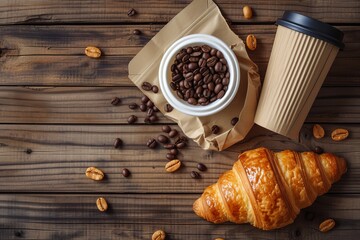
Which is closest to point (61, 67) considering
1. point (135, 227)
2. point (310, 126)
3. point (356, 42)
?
point (135, 227)

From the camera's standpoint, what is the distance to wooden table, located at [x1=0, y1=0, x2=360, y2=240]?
151 cm

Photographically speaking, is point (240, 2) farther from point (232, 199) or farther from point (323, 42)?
point (232, 199)

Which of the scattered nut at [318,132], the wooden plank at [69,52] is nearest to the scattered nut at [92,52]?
the wooden plank at [69,52]

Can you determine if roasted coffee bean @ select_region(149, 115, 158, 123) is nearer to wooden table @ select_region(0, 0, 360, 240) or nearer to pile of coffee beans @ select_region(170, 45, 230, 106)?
wooden table @ select_region(0, 0, 360, 240)

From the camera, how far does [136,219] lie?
60.1 inches

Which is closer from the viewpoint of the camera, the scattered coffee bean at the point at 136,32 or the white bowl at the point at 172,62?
the white bowl at the point at 172,62

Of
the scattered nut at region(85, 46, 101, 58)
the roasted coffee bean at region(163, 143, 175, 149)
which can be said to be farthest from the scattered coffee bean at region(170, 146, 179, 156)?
the scattered nut at region(85, 46, 101, 58)

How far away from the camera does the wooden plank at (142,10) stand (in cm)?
152

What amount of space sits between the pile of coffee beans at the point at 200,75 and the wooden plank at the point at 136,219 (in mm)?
309

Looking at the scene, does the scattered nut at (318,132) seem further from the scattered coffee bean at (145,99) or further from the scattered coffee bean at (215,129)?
the scattered coffee bean at (145,99)

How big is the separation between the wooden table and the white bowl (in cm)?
13

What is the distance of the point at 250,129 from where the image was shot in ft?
4.94

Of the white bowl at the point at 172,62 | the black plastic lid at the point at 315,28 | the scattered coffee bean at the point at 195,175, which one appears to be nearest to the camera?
the black plastic lid at the point at 315,28

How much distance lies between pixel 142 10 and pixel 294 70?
0.50m
